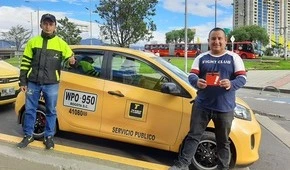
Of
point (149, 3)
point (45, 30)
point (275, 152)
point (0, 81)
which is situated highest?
point (149, 3)

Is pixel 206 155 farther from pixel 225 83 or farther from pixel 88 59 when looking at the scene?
pixel 88 59

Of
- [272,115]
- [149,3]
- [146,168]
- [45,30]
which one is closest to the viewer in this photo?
[146,168]

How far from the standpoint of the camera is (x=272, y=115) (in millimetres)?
9758

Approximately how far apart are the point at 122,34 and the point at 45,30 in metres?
27.9

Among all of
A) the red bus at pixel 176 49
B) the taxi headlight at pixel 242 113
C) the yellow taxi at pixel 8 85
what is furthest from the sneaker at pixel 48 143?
the red bus at pixel 176 49

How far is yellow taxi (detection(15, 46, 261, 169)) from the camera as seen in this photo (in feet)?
15.8

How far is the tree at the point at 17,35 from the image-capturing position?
74562 mm

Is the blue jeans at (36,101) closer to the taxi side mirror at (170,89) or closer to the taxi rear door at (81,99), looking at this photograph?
the taxi rear door at (81,99)

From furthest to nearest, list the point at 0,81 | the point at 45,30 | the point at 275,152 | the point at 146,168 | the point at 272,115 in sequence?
1. the point at 272,115
2. the point at 0,81
3. the point at 275,152
4. the point at 45,30
5. the point at 146,168

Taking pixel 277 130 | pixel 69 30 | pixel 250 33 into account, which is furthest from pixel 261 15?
pixel 277 130

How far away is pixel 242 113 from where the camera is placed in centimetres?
497

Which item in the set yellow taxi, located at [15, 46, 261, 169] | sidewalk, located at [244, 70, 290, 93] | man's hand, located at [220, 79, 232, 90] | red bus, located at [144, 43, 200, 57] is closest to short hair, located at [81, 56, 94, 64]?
yellow taxi, located at [15, 46, 261, 169]

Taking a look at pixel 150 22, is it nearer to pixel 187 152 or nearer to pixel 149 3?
pixel 149 3

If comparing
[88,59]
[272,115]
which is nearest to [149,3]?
[272,115]
